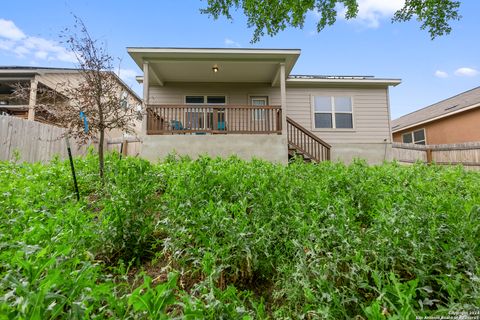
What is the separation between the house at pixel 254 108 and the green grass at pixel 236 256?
4.70 meters

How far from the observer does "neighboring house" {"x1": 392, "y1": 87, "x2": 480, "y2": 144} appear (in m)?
11.9

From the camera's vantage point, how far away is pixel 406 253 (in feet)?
5.50

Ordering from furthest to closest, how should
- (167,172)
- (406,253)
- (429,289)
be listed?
1. (167,172)
2. (406,253)
3. (429,289)

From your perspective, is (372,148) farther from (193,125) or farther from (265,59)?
(193,125)

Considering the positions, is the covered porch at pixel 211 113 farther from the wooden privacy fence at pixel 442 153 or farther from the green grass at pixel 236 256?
the wooden privacy fence at pixel 442 153

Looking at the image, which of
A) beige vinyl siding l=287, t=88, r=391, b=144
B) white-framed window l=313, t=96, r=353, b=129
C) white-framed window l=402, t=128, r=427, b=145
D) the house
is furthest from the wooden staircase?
white-framed window l=402, t=128, r=427, b=145

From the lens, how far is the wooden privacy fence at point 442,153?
31.9ft

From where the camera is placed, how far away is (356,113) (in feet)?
34.7

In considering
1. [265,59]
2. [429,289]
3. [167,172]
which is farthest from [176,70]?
[429,289]

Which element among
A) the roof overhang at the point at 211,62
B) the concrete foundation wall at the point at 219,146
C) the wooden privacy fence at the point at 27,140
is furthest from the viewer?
the roof overhang at the point at 211,62

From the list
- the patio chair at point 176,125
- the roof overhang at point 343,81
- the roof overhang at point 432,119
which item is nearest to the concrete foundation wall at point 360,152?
the roof overhang at point 343,81

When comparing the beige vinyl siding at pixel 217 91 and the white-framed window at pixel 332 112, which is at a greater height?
the beige vinyl siding at pixel 217 91

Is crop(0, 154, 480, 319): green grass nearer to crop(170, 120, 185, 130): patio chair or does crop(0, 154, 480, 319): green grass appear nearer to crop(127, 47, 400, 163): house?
crop(127, 47, 400, 163): house

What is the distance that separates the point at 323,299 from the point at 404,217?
3.54 ft
